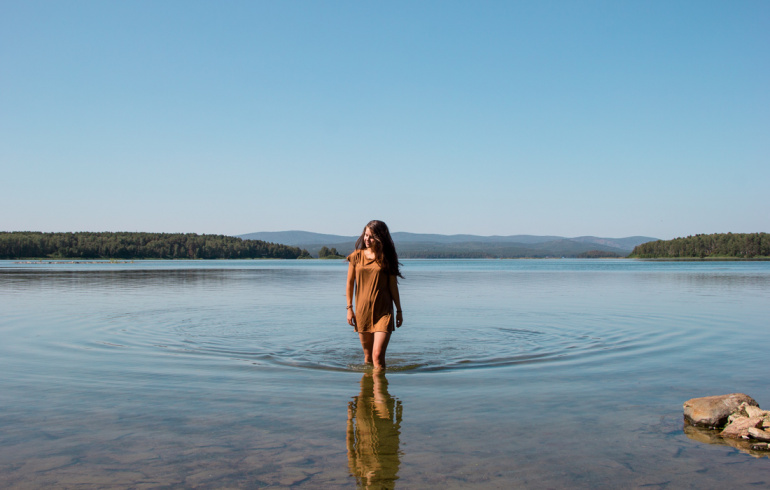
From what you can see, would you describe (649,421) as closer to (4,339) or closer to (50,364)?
(50,364)

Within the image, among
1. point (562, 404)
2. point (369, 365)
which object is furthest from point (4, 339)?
point (562, 404)

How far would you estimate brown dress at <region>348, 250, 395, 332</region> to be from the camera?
30.6 feet

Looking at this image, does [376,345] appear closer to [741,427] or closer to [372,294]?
[372,294]

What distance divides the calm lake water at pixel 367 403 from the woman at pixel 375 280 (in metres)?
0.95

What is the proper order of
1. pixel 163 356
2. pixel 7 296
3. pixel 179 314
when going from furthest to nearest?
pixel 7 296, pixel 179 314, pixel 163 356

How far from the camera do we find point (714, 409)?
705 centimetres

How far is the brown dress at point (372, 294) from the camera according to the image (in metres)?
9.34

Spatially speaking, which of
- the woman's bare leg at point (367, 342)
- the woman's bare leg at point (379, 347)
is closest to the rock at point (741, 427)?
the woman's bare leg at point (379, 347)

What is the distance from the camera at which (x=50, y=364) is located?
36.5ft

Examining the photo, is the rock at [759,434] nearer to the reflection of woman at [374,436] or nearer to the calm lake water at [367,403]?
the calm lake water at [367,403]

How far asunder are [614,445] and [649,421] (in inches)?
48.6

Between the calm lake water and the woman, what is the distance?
950 mm

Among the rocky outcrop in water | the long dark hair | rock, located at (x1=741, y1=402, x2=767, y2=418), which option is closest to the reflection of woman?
the long dark hair

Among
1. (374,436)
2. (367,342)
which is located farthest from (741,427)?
(367,342)
